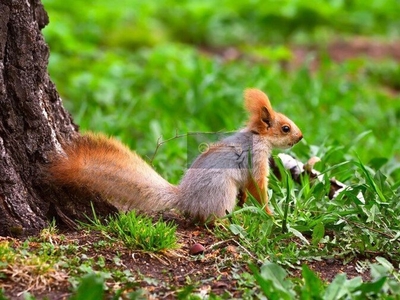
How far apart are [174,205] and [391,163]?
2.22m

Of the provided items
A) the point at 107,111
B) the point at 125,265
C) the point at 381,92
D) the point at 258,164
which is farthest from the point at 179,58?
the point at 125,265

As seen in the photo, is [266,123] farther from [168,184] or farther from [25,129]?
[25,129]

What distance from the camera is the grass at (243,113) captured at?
3380 millimetres

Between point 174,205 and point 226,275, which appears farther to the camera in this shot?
point 174,205

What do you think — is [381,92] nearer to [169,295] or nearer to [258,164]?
[258,164]

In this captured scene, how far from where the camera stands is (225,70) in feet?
27.3

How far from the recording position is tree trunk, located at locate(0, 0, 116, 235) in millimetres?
3670

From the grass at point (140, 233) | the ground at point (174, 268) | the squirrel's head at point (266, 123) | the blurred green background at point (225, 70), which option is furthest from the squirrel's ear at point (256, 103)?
the grass at point (140, 233)

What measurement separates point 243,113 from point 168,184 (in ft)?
8.24

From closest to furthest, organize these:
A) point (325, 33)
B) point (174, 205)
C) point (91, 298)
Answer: point (91, 298), point (174, 205), point (325, 33)

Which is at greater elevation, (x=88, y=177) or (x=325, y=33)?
(x=325, y=33)

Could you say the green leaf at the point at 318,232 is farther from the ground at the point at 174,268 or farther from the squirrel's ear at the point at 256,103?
the squirrel's ear at the point at 256,103

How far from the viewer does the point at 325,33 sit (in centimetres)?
1160

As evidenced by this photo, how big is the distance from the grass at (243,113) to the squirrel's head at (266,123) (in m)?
0.23
